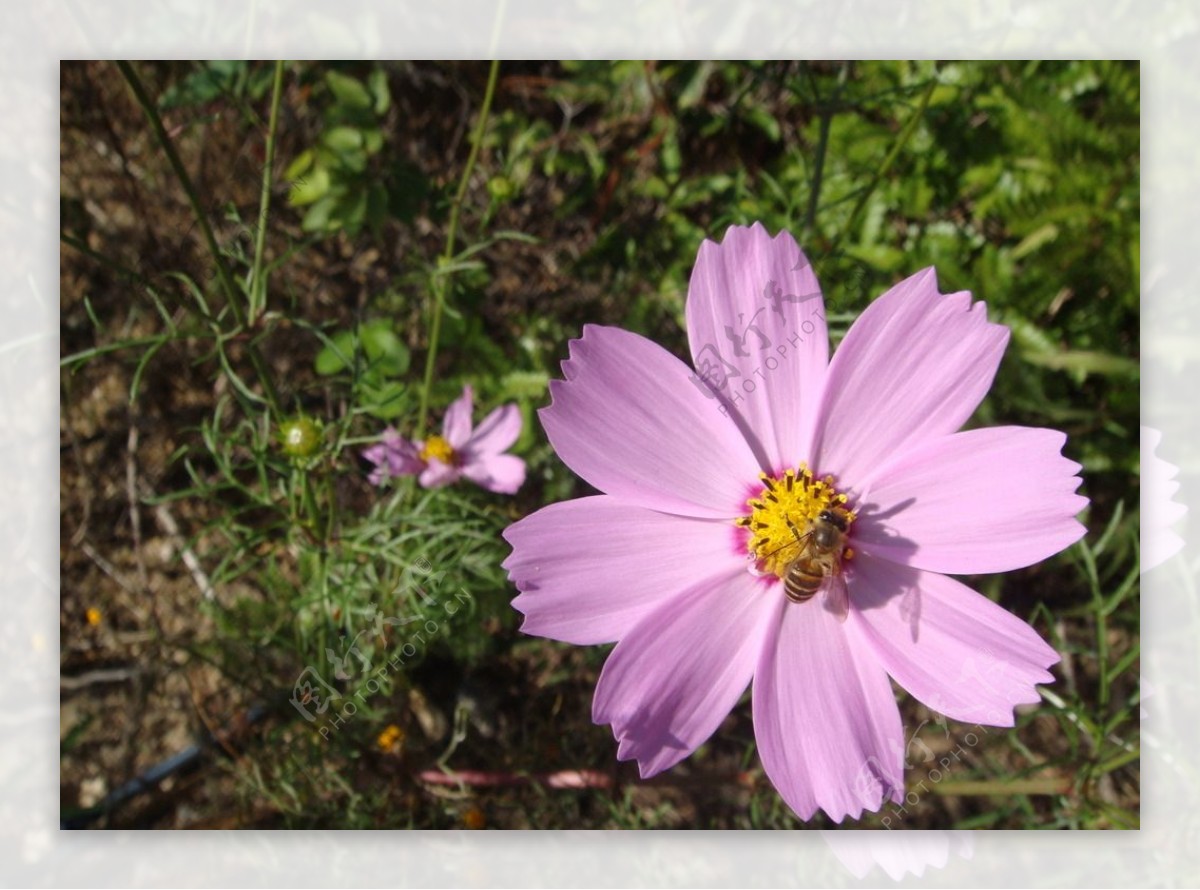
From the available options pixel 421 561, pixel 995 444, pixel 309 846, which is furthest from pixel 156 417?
pixel 995 444

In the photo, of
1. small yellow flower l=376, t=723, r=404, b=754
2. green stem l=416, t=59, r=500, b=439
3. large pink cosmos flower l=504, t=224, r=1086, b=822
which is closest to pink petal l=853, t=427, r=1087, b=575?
large pink cosmos flower l=504, t=224, r=1086, b=822

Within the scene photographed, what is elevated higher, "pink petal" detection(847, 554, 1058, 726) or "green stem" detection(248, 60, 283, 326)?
"green stem" detection(248, 60, 283, 326)

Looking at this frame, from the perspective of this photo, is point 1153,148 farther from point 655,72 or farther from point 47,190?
point 47,190

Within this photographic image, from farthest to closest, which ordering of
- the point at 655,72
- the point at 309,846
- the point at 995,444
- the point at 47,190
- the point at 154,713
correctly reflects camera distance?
the point at 655,72 < the point at 154,713 < the point at 309,846 < the point at 47,190 < the point at 995,444

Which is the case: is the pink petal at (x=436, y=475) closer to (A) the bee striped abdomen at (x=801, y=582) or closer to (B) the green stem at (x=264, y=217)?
(B) the green stem at (x=264, y=217)

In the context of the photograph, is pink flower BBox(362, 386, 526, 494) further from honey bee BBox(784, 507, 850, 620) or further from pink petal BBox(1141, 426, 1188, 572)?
pink petal BBox(1141, 426, 1188, 572)

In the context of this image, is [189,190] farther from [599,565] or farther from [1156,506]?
[1156,506]
